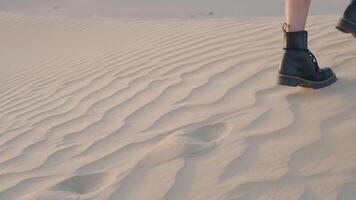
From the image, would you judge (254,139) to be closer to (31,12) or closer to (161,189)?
(161,189)

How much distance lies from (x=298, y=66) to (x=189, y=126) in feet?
2.35

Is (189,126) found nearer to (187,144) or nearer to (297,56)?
(187,144)

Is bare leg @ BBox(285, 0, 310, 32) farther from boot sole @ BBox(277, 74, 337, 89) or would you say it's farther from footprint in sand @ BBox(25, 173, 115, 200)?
footprint in sand @ BBox(25, 173, 115, 200)

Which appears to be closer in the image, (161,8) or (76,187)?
(76,187)

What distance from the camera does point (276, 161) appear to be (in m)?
2.54

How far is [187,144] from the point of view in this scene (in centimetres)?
288

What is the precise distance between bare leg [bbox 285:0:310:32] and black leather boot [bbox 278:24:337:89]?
37mm

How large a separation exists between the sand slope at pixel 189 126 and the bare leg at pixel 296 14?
0.40 m

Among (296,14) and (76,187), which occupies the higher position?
(296,14)

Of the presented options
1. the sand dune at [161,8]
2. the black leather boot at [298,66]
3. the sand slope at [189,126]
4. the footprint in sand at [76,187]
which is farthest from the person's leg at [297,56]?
the sand dune at [161,8]

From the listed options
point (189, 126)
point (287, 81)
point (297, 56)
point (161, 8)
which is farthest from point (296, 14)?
point (161, 8)

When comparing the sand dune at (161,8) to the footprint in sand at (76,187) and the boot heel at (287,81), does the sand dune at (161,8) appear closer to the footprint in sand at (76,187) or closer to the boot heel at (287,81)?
the boot heel at (287,81)

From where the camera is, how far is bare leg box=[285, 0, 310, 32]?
3.13m

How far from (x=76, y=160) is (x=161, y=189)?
73 cm
